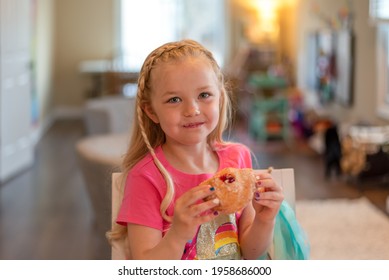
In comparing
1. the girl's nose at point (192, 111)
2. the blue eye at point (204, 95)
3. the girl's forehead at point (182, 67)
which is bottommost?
the girl's nose at point (192, 111)

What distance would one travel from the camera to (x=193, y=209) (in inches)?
30.4

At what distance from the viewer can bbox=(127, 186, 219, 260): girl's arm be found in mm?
775

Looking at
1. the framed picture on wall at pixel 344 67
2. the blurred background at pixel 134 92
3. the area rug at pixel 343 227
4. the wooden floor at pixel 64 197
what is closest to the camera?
the area rug at pixel 343 227

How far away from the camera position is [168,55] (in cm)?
89

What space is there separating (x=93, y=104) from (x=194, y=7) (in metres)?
4.66

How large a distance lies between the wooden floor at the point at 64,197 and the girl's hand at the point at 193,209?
5.04 feet

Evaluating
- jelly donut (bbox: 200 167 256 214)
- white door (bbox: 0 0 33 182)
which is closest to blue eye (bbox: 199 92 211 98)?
jelly donut (bbox: 200 167 256 214)

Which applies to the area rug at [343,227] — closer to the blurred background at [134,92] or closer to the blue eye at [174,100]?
the blurred background at [134,92]

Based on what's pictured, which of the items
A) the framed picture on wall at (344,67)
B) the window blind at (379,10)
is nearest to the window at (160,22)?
the framed picture on wall at (344,67)

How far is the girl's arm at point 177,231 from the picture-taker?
0.78 m

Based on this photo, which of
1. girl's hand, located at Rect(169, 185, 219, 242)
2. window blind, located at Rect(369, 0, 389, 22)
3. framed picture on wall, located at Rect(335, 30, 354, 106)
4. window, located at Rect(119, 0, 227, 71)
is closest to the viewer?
girl's hand, located at Rect(169, 185, 219, 242)

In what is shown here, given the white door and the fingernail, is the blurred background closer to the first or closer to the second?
the white door

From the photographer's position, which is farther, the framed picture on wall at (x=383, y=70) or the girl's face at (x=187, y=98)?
the framed picture on wall at (x=383, y=70)

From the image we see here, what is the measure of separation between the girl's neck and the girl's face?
39mm
